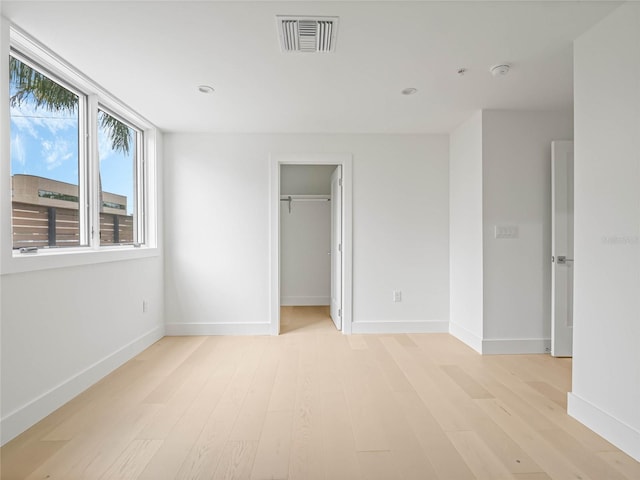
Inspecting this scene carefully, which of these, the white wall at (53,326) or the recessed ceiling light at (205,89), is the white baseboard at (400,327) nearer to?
→ the white wall at (53,326)

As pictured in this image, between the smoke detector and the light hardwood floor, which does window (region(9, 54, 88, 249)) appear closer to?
the light hardwood floor

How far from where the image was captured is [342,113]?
3443 mm

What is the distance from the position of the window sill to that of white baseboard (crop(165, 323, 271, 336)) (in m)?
1.04

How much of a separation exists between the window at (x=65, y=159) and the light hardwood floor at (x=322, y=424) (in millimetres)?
1170

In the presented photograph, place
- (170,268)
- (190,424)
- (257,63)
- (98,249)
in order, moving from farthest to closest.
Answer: (170,268) < (98,249) < (257,63) < (190,424)

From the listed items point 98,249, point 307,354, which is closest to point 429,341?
point 307,354

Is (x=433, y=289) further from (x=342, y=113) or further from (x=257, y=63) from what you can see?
(x=257, y=63)

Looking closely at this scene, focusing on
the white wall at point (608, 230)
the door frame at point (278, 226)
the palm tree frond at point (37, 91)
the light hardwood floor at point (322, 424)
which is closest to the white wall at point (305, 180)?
the door frame at point (278, 226)

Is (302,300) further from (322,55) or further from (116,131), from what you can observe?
(322,55)

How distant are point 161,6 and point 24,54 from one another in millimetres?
1081

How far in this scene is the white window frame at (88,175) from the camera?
1.94 m

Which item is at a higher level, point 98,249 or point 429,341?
point 98,249

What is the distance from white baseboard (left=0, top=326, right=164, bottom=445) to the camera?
1.94 m

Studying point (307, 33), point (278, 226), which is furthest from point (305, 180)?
point (307, 33)
